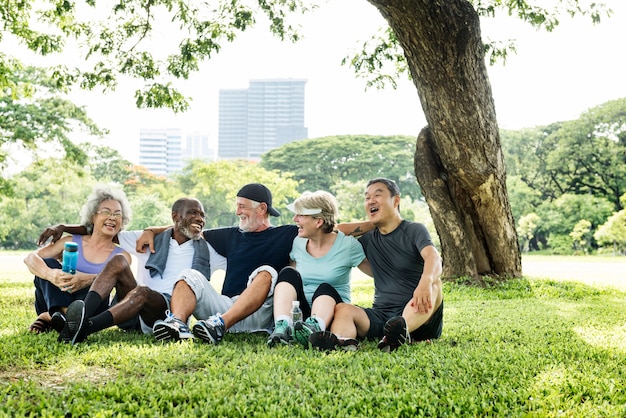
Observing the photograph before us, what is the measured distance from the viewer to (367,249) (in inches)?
178

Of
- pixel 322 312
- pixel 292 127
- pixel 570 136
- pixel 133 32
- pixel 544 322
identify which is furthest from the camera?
pixel 292 127

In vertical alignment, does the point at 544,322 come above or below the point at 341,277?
below

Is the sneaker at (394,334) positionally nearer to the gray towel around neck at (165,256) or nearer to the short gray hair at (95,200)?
the gray towel around neck at (165,256)

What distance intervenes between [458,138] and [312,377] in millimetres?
6019

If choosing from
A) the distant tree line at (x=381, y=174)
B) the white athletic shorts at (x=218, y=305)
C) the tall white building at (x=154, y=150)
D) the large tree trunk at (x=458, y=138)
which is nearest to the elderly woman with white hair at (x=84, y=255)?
the white athletic shorts at (x=218, y=305)

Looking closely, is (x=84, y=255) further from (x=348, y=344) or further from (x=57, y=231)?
(x=348, y=344)

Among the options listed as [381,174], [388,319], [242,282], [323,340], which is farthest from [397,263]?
[381,174]

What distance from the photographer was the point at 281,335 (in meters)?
4.04

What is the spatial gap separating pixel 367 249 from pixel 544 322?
2.30 metres

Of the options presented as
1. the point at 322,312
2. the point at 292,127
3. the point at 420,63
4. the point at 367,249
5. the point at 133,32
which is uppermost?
the point at 292,127

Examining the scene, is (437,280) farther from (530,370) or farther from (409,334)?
(530,370)

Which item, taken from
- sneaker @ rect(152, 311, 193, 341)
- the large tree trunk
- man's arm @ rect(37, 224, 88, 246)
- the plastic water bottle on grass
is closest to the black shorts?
the plastic water bottle on grass

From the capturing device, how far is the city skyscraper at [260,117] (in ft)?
452

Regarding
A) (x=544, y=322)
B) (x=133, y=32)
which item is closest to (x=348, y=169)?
Answer: (x=133, y=32)
